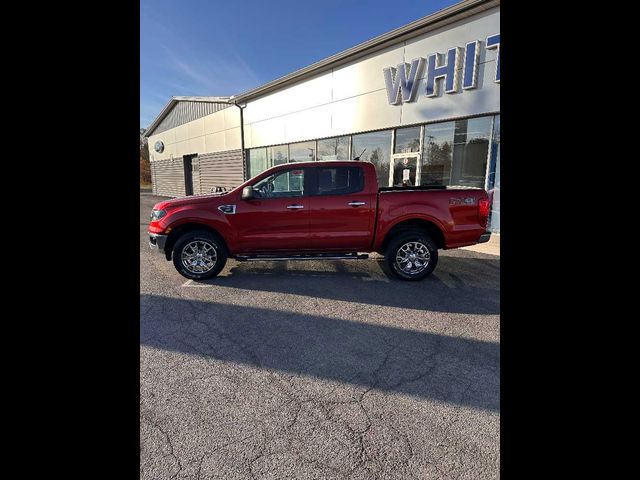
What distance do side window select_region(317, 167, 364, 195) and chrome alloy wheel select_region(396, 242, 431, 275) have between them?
4.60ft

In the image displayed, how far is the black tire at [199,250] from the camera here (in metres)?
5.30

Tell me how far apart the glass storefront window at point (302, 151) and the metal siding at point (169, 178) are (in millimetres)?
15209

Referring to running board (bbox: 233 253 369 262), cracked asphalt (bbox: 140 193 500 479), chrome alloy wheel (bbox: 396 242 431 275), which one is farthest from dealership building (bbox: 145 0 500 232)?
cracked asphalt (bbox: 140 193 500 479)

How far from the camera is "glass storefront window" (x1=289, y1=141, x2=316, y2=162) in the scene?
1486cm

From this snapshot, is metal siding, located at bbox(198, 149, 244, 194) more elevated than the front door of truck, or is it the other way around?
metal siding, located at bbox(198, 149, 244, 194)

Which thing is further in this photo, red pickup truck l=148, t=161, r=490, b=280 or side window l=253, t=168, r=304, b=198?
side window l=253, t=168, r=304, b=198

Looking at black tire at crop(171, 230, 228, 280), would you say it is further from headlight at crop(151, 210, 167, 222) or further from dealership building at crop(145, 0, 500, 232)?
dealership building at crop(145, 0, 500, 232)

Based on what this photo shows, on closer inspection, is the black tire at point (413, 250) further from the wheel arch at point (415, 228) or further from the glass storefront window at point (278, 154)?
the glass storefront window at point (278, 154)

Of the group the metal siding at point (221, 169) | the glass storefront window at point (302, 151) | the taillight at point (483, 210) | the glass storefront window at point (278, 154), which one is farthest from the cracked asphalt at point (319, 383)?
the metal siding at point (221, 169)

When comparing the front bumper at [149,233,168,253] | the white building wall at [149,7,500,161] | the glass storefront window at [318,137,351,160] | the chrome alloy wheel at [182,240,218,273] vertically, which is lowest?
the chrome alloy wheel at [182,240,218,273]

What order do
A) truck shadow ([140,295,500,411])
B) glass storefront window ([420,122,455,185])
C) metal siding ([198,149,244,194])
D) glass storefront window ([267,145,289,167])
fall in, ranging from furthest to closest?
metal siding ([198,149,244,194]) < glass storefront window ([267,145,289,167]) < glass storefront window ([420,122,455,185]) < truck shadow ([140,295,500,411])
